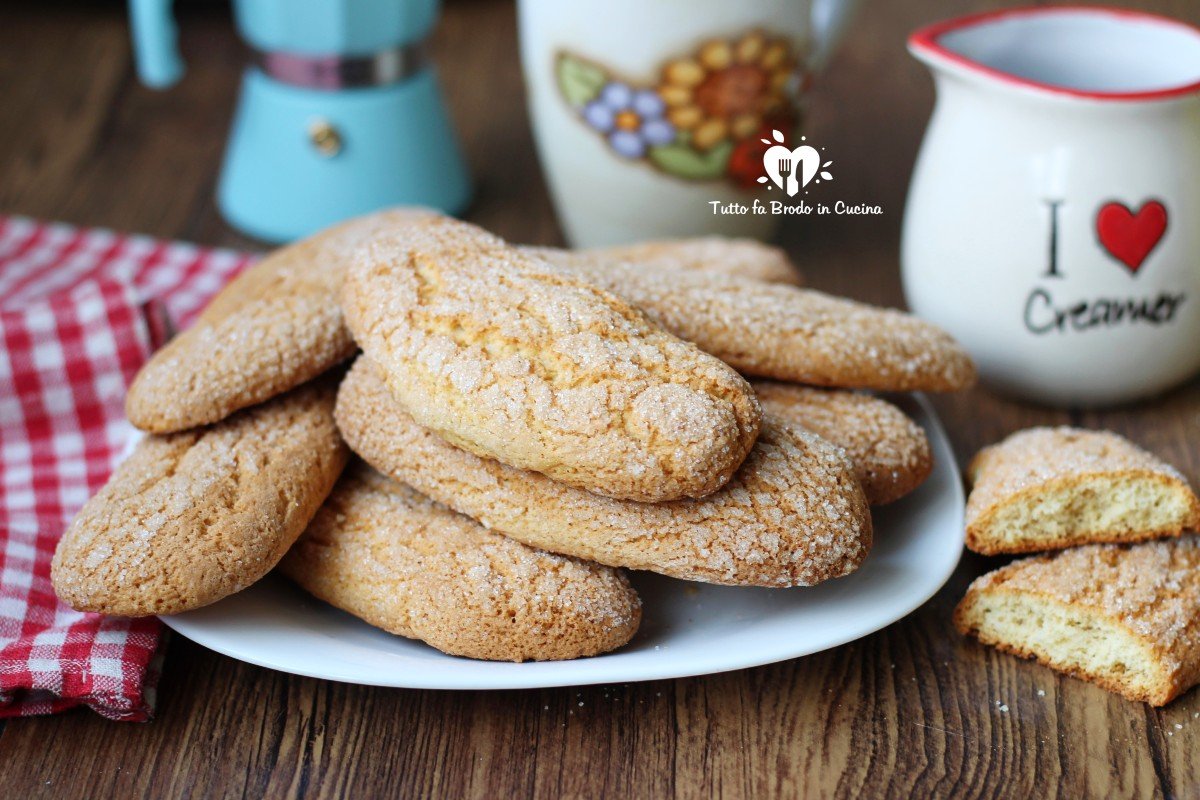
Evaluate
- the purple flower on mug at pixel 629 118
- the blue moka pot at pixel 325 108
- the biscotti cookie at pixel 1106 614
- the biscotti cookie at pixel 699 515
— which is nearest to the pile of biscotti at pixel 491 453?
the biscotti cookie at pixel 699 515

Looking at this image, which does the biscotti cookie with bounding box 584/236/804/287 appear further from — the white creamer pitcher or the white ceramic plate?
the white ceramic plate

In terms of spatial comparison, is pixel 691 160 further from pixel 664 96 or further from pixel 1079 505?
pixel 1079 505

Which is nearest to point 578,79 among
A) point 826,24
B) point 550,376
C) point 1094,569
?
point 826,24

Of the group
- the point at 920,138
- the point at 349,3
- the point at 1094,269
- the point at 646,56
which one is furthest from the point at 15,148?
the point at 1094,269

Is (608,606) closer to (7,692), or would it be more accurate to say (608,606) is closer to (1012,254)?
(7,692)

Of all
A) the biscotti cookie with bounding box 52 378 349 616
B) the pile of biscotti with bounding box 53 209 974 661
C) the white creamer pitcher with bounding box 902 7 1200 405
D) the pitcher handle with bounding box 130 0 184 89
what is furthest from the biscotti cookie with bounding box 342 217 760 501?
Answer: the pitcher handle with bounding box 130 0 184 89

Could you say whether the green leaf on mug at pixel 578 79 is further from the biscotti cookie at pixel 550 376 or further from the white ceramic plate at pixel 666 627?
the white ceramic plate at pixel 666 627
